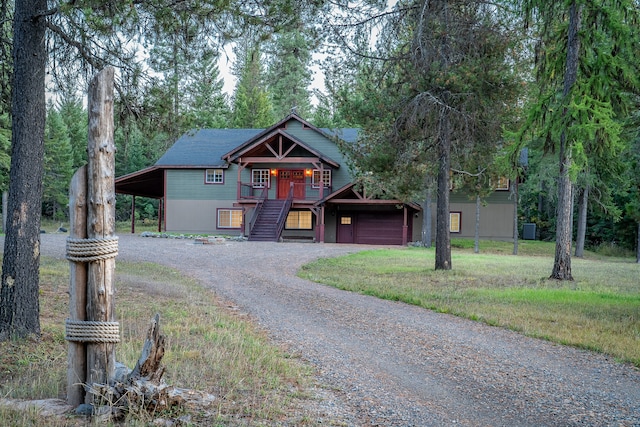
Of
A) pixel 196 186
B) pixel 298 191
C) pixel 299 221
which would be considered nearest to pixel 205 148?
pixel 196 186

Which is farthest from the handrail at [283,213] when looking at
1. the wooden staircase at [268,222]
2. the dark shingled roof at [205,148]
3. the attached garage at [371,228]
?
the dark shingled roof at [205,148]

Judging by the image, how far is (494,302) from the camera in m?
9.21

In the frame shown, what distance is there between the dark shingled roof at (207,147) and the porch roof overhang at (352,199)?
3720 millimetres

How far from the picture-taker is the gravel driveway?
3979 millimetres

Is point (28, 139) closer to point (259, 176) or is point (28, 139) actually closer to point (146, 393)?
point (146, 393)

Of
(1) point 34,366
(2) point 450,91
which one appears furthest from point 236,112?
(1) point 34,366

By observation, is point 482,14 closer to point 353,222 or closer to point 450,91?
point 450,91

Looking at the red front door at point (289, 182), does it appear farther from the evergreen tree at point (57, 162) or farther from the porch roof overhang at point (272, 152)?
the evergreen tree at point (57, 162)

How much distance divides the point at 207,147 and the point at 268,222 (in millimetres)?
8045

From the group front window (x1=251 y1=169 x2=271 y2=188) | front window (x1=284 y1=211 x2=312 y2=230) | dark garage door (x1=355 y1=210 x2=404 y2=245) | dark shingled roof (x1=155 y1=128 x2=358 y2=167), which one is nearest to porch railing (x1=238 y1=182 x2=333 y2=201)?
front window (x1=251 y1=169 x2=271 y2=188)

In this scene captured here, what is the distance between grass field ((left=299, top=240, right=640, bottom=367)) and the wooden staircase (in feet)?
33.7

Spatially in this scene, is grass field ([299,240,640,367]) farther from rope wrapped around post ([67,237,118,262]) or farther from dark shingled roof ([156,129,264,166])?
dark shingled roof ([156,129,264,166])

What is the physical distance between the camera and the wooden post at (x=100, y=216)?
12.1 feet

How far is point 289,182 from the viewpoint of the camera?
Result: 30875 mm
